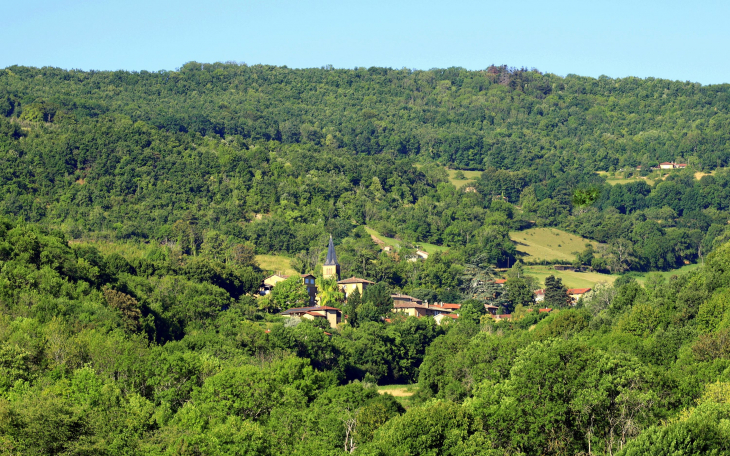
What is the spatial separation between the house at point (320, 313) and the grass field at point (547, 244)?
4560 cm

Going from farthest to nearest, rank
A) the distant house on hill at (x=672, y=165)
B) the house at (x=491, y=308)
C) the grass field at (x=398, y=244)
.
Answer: the distant house on hill at (x=672, y=165) < the grass field at (x=398, y=244) < the house at (x=491, y=308)

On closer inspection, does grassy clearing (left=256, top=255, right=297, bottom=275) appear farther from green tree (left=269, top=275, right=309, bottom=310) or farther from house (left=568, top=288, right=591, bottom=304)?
house (left=568, top=288, right=591, bottom=304)

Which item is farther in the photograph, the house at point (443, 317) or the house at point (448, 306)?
the house at point (448, 306)

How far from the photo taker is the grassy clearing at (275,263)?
117m

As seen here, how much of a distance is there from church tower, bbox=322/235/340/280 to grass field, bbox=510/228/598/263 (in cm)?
3181

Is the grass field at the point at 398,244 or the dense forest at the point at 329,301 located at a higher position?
the dense forest at the point at 329,301

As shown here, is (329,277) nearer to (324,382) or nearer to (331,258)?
(331,258)

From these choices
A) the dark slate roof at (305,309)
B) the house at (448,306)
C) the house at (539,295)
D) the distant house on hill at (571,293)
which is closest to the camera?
the dark slate roof at (305,309)

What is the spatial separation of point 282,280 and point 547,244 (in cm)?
5300

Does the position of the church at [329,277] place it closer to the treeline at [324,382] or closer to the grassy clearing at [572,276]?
the grassy clearing at [572,276]

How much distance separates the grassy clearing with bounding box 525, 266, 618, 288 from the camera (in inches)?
4749

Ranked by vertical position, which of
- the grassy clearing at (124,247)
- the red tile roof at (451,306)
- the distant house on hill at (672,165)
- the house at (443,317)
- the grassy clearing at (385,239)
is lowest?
the red tile roof at (451,306)

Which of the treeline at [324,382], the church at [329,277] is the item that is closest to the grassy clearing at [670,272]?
the church at [329,277]

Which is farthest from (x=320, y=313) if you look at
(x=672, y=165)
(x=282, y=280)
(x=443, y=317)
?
(x=672, y=165)
